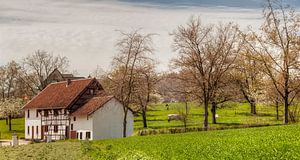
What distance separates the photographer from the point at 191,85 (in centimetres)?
6569

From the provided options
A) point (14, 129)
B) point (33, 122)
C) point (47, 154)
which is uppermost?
point (33, 122)

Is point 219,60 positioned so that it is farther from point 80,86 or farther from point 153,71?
point 80,86

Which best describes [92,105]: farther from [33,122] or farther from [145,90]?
[33,122]

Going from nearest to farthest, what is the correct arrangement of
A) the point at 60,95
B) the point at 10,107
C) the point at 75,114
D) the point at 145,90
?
the point at 75,114 < the point at 145,90 < the point at 60,95 < the point at 10,107

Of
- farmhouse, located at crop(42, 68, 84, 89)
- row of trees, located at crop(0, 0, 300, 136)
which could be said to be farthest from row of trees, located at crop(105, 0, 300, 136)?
farmhouse, located at crop(42, 68, 84, 89)

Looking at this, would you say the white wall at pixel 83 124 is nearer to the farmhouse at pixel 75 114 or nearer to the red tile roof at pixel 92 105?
the farmhouse at pixel 75 114

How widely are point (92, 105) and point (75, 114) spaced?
337 centimetres

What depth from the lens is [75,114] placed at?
7256cm

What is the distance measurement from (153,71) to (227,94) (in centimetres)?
1299

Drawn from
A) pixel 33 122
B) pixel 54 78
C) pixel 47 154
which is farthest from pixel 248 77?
pixel 47 154

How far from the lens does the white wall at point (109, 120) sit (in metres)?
69.6

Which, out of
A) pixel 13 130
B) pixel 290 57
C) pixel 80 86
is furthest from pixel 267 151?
pixel 13 130

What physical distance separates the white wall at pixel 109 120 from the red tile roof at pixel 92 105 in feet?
1.98

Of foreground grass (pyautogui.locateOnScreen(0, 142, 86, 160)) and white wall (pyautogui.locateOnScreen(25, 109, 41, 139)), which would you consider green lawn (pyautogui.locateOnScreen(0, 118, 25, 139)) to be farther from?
foreground grass (pyautogui.locateOnScreen(0, 142, 86, 160))
